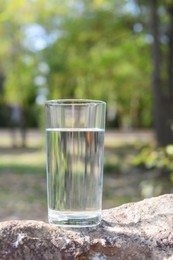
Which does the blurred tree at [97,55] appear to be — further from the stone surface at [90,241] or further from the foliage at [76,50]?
the stone surface at [90,241]

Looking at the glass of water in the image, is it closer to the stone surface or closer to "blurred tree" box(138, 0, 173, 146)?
the stone surface

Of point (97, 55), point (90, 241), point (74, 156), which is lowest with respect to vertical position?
point (90, 241)

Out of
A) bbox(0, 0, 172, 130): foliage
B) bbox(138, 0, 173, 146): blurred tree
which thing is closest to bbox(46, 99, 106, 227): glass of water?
bbox(138, 0, 173, 146): blurred tree

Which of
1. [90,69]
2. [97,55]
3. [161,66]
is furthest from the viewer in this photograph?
[90,69]

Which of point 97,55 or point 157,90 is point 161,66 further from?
point 97,55

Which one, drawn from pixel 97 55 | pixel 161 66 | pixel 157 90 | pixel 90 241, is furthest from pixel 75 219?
pixel 97 55

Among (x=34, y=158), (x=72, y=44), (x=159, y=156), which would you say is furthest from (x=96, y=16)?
(x=159, y=156)
